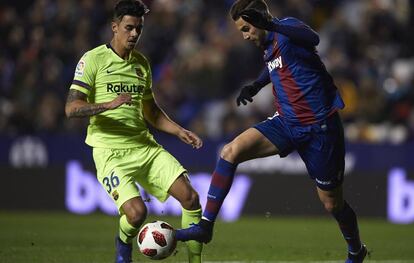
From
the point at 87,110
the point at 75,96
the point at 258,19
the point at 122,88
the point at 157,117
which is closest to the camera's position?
the point at 258,19

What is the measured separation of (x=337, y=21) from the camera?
56.8 ft

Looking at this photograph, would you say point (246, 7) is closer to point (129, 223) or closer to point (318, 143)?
point (318, 143)

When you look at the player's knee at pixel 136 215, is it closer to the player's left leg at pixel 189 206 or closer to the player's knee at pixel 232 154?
the player's left leg at pixel 189 206

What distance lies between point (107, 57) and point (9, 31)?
375 inches

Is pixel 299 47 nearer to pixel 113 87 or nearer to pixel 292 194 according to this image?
pixel 113 87

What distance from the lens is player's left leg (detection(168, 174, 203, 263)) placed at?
8.38 m

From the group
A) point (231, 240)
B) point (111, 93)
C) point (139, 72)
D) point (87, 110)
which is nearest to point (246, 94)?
point (139, 72)

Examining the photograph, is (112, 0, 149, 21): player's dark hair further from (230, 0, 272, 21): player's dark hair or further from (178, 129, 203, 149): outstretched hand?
(178, 129, 203, 149): outstretched hand

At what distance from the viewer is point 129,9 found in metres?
8.48

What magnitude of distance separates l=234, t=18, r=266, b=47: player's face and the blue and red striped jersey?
0.06 m

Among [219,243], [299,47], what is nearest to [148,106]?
[299,47]

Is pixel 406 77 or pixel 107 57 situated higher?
pixel 107 57

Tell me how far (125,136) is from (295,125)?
150 cm

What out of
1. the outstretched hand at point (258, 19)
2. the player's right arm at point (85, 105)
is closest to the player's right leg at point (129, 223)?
the player's right arm at point (85, 105)
